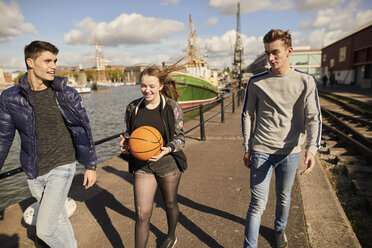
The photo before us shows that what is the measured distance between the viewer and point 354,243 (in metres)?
2.52

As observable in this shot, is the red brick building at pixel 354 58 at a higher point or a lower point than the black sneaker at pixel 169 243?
higher

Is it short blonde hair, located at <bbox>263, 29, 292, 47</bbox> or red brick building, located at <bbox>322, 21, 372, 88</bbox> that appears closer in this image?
short blonde hair, located at <bbox>263, 29, 292, 47</bbox>

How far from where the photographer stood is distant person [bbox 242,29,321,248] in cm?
221

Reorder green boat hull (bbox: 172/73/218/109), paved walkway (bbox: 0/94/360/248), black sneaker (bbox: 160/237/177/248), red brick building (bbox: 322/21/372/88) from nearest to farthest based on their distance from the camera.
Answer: black sneaker (bbox: 160/237/177/248) → paved walkway (bbox: 0/94/360/248) → green boat hull (bbox: 172/73/218/109) → red brick building (bbox: 322/21/372/88)

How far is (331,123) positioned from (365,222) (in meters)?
7.89

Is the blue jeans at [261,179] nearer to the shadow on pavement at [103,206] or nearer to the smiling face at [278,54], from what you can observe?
the smiling face at [278,54]

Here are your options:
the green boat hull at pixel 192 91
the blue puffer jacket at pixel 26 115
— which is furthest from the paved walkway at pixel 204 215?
the green boat hull at pixel 192 91

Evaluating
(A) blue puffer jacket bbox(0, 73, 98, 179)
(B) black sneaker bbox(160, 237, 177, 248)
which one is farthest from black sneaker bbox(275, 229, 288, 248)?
(A) blue puffer jacket bbox(0, 73, 98, 179)

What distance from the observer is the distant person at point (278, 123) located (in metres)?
2.21

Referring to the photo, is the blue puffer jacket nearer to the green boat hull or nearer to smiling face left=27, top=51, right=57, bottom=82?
smiling face left=27, top=51, right=57, bottom=82

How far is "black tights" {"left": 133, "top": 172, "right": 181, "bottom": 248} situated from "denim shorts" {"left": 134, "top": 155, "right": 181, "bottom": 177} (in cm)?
4

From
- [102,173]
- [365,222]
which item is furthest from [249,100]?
[102,173]

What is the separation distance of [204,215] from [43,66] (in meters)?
2.58

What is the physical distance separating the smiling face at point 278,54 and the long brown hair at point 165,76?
3.20ft
